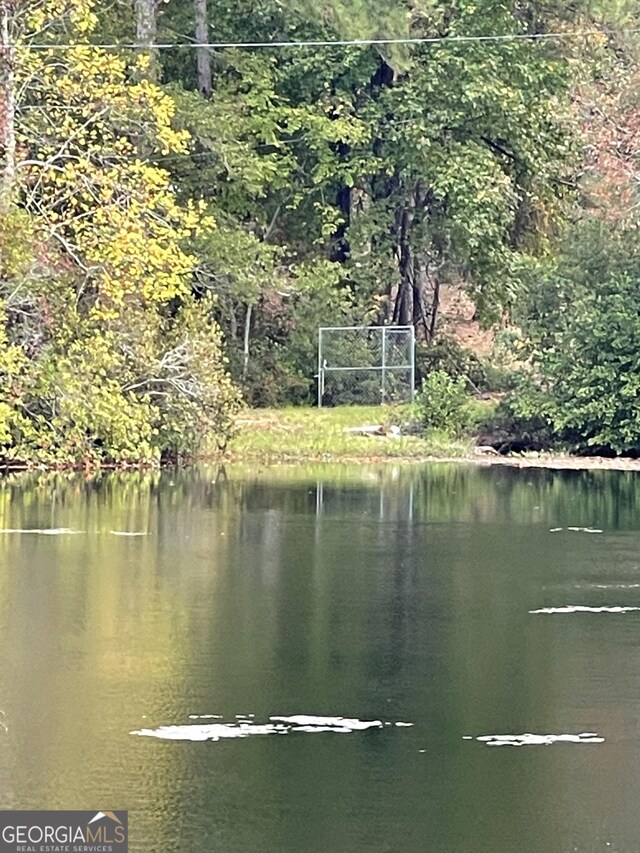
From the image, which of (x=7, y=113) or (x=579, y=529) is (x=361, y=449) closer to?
(x=7, y=113)

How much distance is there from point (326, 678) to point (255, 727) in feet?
5.32

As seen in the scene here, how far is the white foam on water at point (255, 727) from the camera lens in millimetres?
10633

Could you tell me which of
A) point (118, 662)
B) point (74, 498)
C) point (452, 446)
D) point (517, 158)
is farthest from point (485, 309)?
point (118, 662)

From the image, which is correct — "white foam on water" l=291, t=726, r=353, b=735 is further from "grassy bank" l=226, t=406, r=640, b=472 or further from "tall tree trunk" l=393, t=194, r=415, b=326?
"tall tree trunk" l=393, t=194, r=415, b=326

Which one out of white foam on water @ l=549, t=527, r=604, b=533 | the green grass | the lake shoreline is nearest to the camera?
white foam on water @ l=549, t=527, r=604, b=533

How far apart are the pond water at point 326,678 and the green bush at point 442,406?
12.4 meters

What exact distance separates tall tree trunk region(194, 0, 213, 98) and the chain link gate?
264 inches

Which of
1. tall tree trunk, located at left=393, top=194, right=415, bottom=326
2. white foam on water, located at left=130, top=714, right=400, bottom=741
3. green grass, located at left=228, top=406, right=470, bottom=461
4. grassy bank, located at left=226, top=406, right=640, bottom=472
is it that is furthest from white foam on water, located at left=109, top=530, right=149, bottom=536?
tall tree trunk, located at left=393, top=194, right=415, bottom=326

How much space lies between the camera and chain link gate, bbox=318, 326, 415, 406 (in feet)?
134

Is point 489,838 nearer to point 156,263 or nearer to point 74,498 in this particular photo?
point 74,498

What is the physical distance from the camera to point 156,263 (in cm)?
2800

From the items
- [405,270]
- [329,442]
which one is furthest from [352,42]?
[329,442]

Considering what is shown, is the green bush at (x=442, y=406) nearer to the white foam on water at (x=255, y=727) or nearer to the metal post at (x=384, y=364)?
the metal post at (x=384, y=364)

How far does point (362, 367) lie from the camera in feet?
135
